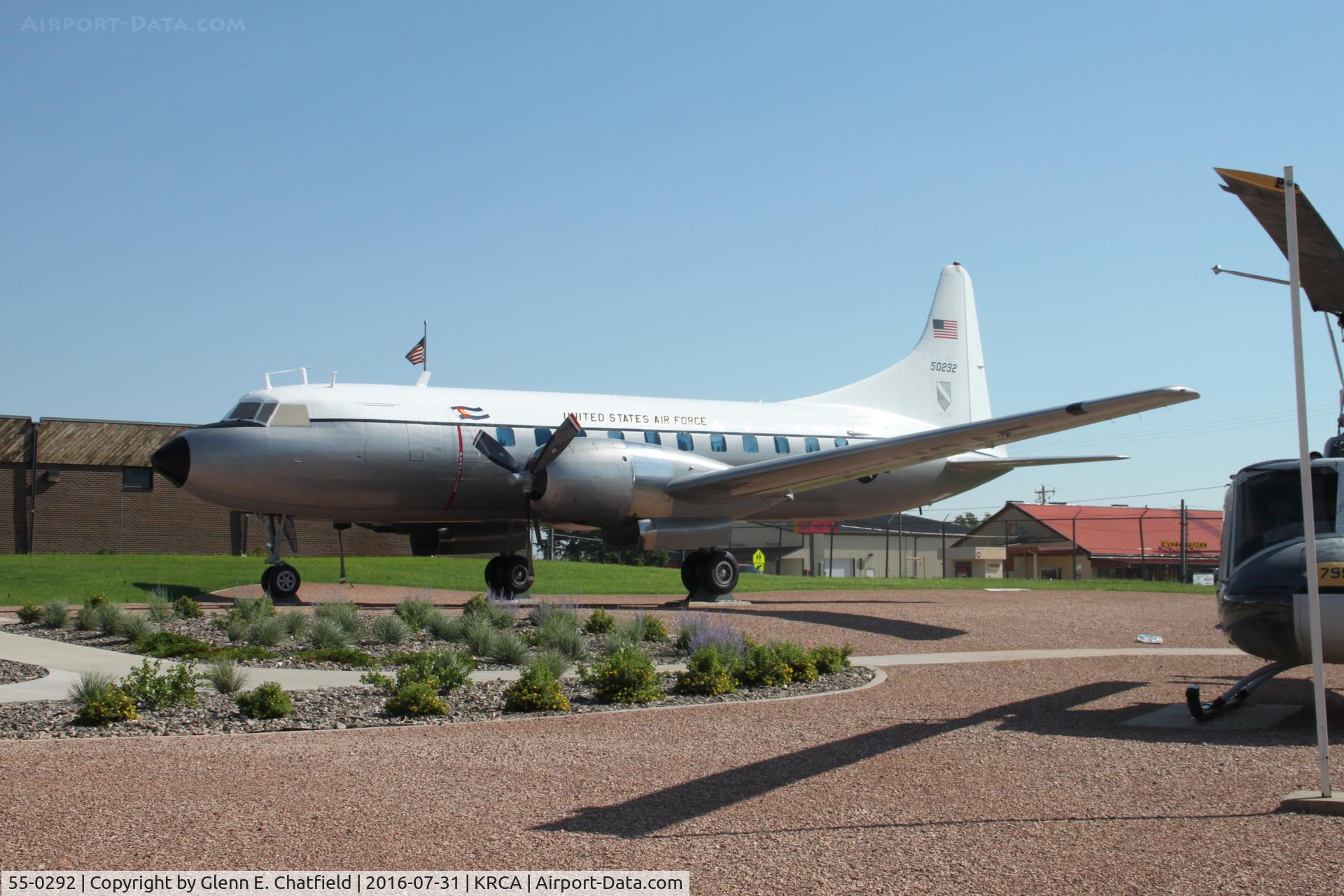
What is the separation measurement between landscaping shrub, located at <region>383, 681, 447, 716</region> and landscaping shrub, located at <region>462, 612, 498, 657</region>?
14.1 ft

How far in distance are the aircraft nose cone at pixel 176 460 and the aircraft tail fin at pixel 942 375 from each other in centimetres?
1441

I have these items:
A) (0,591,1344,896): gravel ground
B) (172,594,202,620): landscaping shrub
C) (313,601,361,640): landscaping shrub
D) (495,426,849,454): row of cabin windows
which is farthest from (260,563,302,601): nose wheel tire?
(0,591,1344,896): gravel ground

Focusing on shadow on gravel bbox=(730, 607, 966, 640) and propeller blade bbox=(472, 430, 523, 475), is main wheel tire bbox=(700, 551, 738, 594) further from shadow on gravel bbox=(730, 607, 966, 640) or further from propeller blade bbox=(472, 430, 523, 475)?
propeller blade bbox=(472, 430, 523, 475)

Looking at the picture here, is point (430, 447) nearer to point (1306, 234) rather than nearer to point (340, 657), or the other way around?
point (340, 657)

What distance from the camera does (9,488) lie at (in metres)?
37.2

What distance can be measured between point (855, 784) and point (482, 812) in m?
2.39

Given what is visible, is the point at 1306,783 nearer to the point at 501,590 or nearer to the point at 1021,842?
the point at 1021,842

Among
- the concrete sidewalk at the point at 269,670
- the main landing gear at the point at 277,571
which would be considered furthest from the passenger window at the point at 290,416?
the concrete sidewalk at the point at 269,670

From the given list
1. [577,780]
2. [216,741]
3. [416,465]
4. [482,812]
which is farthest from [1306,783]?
[416,465]

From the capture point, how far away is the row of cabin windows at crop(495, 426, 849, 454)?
2262cm

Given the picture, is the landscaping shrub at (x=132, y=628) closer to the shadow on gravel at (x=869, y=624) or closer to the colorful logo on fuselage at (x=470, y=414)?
the colorful logo on fuselage at (x=470, y=414)

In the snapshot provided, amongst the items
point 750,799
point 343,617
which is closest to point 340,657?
point 343,617

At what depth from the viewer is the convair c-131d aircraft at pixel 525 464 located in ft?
68.6

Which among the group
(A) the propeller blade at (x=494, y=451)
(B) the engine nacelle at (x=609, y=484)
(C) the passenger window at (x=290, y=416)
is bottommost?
(B) the engine nacelle at (x=609, y=484)
